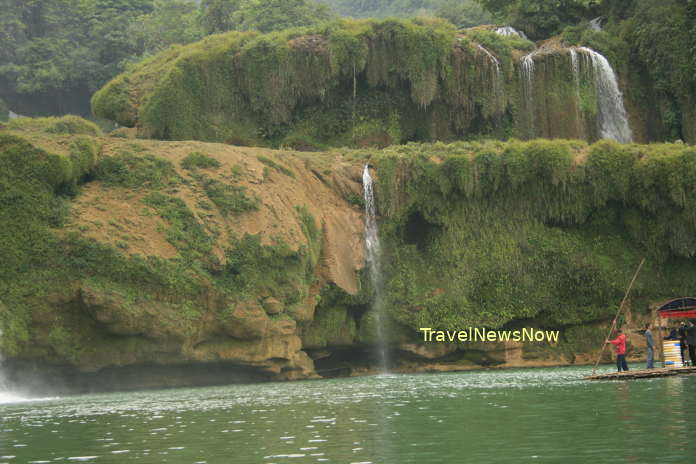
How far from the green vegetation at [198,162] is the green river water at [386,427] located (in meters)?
11.9

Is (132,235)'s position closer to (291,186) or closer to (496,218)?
(291,186)

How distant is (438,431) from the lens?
12930 mm

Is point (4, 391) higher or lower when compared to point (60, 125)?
lower

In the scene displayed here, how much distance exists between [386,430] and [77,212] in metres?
17.5

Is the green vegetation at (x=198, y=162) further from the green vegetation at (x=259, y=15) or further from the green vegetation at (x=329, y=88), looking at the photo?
the green vegetation at (x=259, y=15)

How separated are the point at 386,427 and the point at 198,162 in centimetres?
2005

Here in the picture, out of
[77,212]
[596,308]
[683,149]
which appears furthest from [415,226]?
[77,212]

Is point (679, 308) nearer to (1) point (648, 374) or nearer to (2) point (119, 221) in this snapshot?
(1) point (648, 374)

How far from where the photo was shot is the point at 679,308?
26328 mm

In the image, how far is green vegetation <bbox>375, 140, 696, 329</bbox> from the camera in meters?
33.7

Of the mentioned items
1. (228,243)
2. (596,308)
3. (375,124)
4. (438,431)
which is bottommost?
(438,431)

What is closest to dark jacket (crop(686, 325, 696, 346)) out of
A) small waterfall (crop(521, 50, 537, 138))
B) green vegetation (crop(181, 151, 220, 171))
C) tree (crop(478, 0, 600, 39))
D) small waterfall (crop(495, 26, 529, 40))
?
green vegetation (crop(181, 151, 220, 171))

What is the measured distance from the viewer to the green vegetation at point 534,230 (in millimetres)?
33719

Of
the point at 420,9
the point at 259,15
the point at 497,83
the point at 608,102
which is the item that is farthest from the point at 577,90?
the point at 420,9
